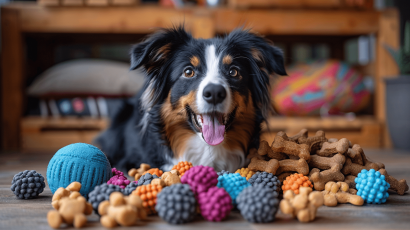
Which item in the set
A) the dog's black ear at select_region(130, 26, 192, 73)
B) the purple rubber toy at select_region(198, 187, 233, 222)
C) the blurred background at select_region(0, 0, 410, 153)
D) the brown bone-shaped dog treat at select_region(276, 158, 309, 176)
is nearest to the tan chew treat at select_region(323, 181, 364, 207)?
the brown bone-shaped dog treat at select_region(276, 158, 309, 176)

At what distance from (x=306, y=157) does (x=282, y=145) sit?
10 cm

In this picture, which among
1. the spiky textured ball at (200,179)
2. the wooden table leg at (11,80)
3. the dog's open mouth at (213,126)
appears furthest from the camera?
the wooden table leg at (11,80)

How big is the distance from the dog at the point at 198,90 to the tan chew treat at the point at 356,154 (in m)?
0.46

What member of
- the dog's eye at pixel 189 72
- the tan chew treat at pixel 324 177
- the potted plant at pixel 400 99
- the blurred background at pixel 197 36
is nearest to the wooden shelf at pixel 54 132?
the blurred background at pixel 197 36

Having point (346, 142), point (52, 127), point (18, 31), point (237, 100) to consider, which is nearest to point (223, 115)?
Result: point (237, 100)

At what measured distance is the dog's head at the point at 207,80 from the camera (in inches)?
61.2

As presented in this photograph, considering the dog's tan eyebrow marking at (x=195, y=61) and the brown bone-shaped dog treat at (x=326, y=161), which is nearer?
the brown bone-shaped dog treat at (x=326, y=161)

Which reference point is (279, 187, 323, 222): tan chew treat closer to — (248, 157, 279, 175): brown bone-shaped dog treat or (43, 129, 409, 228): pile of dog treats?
(43, 129, 409, 228): pile of dog treats

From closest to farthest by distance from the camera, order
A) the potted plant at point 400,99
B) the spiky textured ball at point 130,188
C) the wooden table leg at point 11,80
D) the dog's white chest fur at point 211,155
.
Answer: the spiky textured ball at point 130,188 < the dog's white chest fur at point 211,155 < the potted plant at point 400,99 < the wooden table leg at point 11,80

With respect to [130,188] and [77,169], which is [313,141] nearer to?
[130,188]

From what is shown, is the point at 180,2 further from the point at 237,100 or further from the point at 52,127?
the point at 237,100

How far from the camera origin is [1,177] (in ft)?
5.93

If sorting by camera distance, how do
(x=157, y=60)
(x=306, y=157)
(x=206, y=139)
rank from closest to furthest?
(x=306, y=157) → (x=206, y=139) → (x=157, y=60)

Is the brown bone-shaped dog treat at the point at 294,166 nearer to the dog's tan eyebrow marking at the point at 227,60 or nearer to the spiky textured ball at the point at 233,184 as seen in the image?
the spiky textured ball at the point at 233,184
